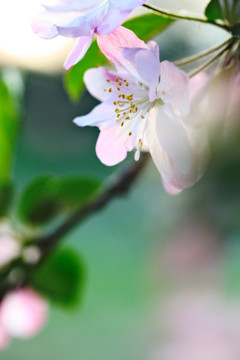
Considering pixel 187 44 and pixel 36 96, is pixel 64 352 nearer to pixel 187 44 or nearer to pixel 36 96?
pixel 36 96

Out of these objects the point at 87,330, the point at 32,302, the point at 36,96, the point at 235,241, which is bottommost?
the point at 87,330

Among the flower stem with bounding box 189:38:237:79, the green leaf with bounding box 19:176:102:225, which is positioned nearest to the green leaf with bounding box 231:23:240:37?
the flower stem with bounding box 189:38:237:79

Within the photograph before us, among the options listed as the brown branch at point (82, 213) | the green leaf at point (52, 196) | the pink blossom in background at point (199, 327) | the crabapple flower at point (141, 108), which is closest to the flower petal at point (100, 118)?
the crabapple flower at point (141, 108)

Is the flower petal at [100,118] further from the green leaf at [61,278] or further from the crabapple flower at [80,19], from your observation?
the green leaf at [61,278]

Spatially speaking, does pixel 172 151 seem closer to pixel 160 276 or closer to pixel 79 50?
pixel 79 50

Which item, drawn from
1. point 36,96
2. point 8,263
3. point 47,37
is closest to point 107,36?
point 47,37

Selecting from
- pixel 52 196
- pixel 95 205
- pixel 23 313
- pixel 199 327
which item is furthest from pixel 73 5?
pixel 199 327
